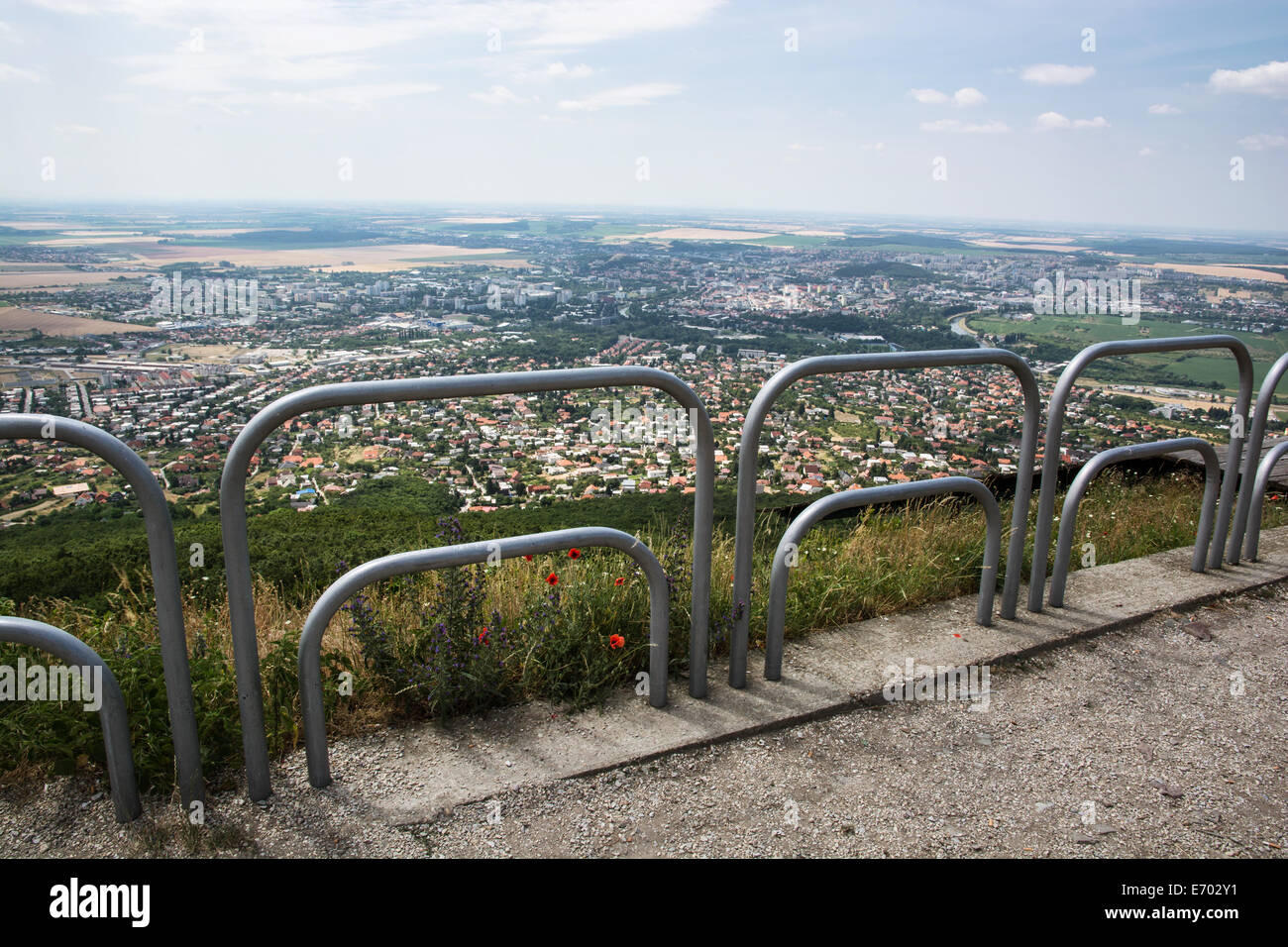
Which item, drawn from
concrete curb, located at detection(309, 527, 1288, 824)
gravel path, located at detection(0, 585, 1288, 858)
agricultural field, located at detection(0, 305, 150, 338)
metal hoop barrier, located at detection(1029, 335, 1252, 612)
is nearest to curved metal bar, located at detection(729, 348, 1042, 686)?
metal hoop barrier, located at detection(1029, 335, 1252, 612)

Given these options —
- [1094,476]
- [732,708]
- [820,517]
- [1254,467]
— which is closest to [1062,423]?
[1094,476]

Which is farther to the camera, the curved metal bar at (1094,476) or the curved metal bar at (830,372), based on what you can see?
the curved metal bar at (1094,476)

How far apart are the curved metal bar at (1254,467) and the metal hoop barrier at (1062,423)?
0.17 ft

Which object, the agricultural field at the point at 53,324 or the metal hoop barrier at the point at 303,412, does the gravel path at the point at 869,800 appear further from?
the agricultural field at the point at 53,324

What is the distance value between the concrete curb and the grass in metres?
0.11

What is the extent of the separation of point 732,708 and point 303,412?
5.33 feet

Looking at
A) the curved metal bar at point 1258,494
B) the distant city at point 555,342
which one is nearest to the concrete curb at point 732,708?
the curved metal bar at point 1258,494

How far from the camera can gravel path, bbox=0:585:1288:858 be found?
82.3 inches

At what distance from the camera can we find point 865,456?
183 inches

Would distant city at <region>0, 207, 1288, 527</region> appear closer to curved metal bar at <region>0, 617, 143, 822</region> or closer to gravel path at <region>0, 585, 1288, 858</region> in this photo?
curved metal bar at <region>0, 617, 143, 822</region>

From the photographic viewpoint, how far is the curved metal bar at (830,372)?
2596 mm

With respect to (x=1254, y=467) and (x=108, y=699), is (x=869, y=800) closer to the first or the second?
(x=108, y=699)

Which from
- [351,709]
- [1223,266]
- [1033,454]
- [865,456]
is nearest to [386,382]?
[351,709]

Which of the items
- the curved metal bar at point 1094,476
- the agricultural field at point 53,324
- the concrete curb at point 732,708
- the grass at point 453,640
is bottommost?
the concrete curb at point 732,708
